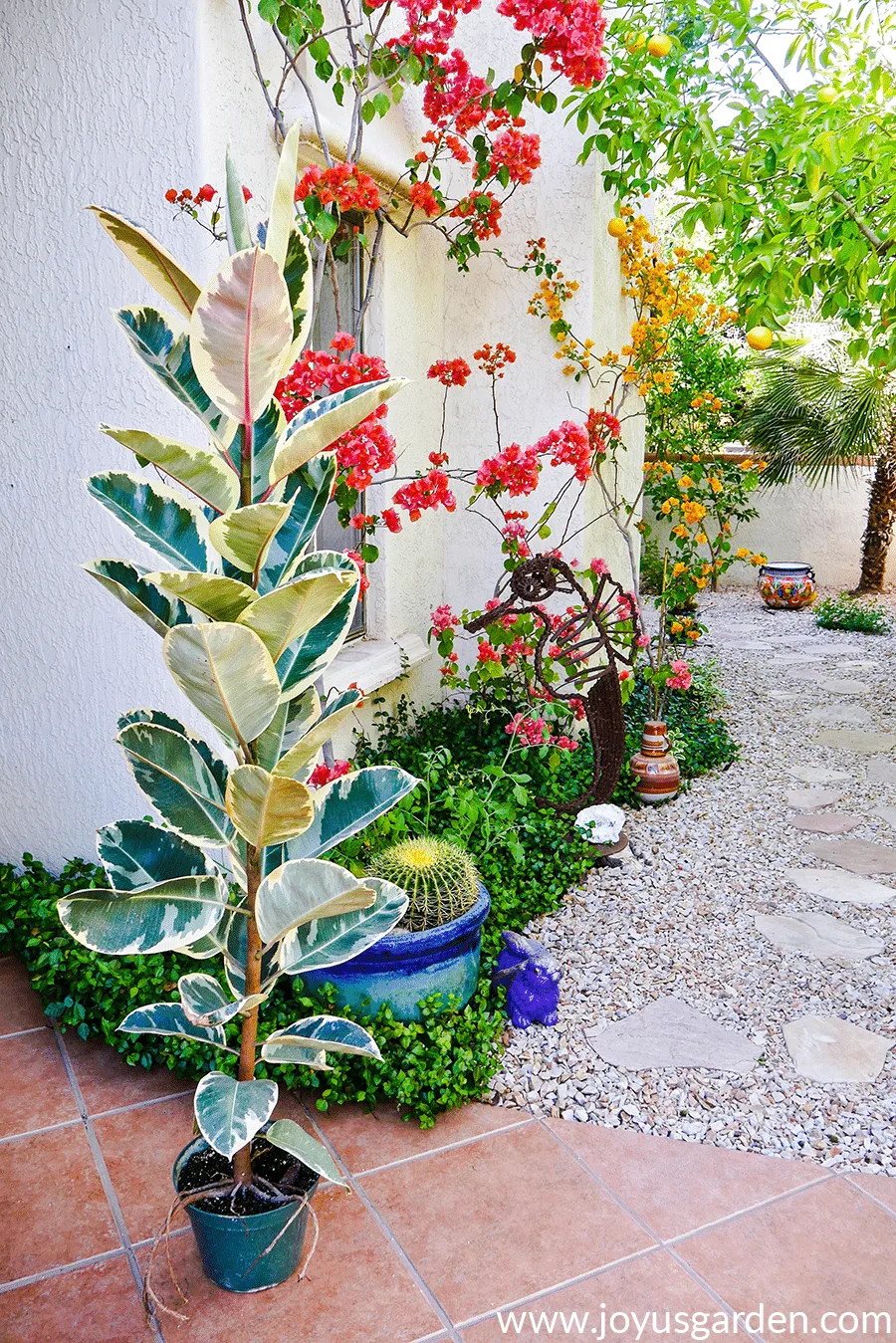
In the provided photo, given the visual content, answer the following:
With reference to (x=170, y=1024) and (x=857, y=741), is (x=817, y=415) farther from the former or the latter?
(x=170, y=1024)

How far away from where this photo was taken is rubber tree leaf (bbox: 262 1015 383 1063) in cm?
170

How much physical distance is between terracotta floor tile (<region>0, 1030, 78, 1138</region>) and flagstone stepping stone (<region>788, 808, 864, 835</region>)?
9.95 feet

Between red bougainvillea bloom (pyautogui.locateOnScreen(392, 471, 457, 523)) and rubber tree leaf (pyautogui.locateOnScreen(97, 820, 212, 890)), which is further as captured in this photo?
red bougainvillea bloom (pyautogui.locateOnScreen(392, 471, 457, 523))

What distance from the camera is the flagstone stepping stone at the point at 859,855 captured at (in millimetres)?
3871

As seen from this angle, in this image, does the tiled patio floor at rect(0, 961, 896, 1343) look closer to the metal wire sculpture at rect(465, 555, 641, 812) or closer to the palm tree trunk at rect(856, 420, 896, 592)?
the metal wire sculpture at rect(465, 555, 641, 812)

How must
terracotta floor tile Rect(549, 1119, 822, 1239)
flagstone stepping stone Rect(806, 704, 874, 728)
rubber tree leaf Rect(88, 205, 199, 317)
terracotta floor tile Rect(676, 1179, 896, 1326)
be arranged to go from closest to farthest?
rubber tree leaf Rect(88, 205, 199, 317)
terracotta floor tile Rect(676, 1179, 896, 1326)
terracotta floor tile Rect(549, 1119, 822, 1239)
flagstone stepping stone Rect(806, 704, 874, 728)

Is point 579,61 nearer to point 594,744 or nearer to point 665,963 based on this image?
point 594,744

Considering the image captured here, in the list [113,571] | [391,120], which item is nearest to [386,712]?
[391,120]

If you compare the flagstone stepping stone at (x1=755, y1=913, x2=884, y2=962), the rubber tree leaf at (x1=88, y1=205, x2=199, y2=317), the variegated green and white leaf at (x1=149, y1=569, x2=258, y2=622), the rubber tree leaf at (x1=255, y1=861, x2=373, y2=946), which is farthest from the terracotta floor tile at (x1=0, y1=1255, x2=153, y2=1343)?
the flagstone stepping stone at (x1=755, y1=913, x2=884, y2=962)

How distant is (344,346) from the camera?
261cm

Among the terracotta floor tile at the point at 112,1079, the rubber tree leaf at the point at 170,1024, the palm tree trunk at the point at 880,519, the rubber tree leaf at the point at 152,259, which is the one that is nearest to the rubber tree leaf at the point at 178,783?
the rubber tree leaf at the point at 170,1024

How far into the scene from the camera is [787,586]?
30.4ft

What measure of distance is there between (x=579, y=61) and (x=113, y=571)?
8.34 feet

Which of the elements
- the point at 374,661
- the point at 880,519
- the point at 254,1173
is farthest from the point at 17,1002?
the point at 880,519
